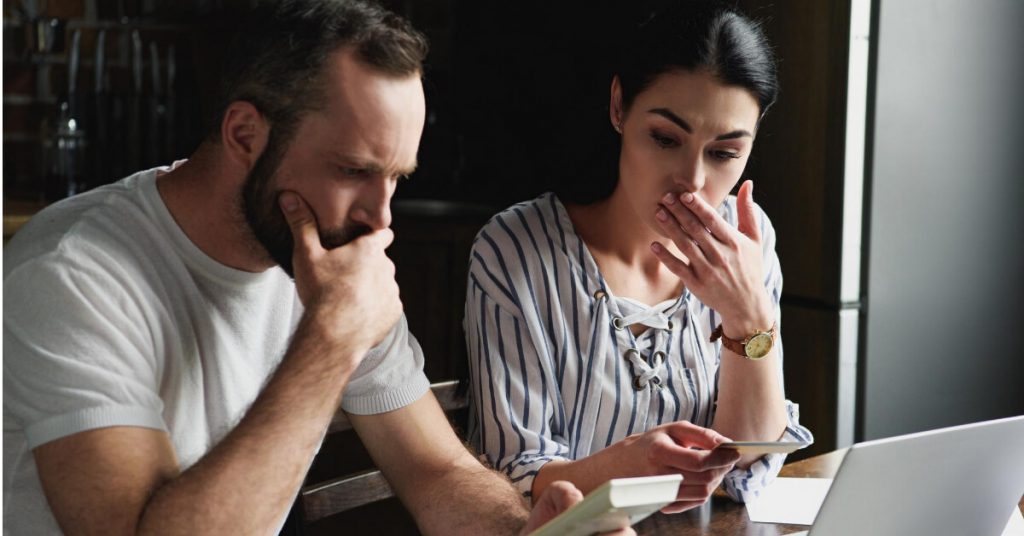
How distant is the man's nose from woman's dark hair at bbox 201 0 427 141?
9 centimetres

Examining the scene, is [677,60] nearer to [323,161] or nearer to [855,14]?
[323,161]

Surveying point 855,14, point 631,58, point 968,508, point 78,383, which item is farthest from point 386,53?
point 855,14

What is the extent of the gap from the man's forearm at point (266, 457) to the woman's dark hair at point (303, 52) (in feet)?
0.72

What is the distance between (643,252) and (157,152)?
1.90 m

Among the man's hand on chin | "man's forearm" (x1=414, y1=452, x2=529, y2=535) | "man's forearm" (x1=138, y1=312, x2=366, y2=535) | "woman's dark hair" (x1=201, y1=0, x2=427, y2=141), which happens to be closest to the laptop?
the man's hand on chin

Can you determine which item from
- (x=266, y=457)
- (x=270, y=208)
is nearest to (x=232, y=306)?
(x=270, y=208)

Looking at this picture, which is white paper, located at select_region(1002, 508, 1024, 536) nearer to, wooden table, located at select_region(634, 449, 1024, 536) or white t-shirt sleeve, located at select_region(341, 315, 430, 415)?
wooden table, located at select_region(634, 449, 1024, 536)

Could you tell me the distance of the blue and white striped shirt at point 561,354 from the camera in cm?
150

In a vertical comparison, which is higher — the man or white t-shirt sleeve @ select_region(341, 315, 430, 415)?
the man

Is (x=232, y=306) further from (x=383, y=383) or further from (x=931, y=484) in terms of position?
(x=931, y=484)

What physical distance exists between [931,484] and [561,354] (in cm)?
58

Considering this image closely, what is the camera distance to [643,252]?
1.66 m

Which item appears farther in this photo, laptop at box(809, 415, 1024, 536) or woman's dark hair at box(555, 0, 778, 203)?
woman's dark hair at box(555, 0, 778, 203)

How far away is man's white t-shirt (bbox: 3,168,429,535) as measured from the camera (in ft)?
3.35
